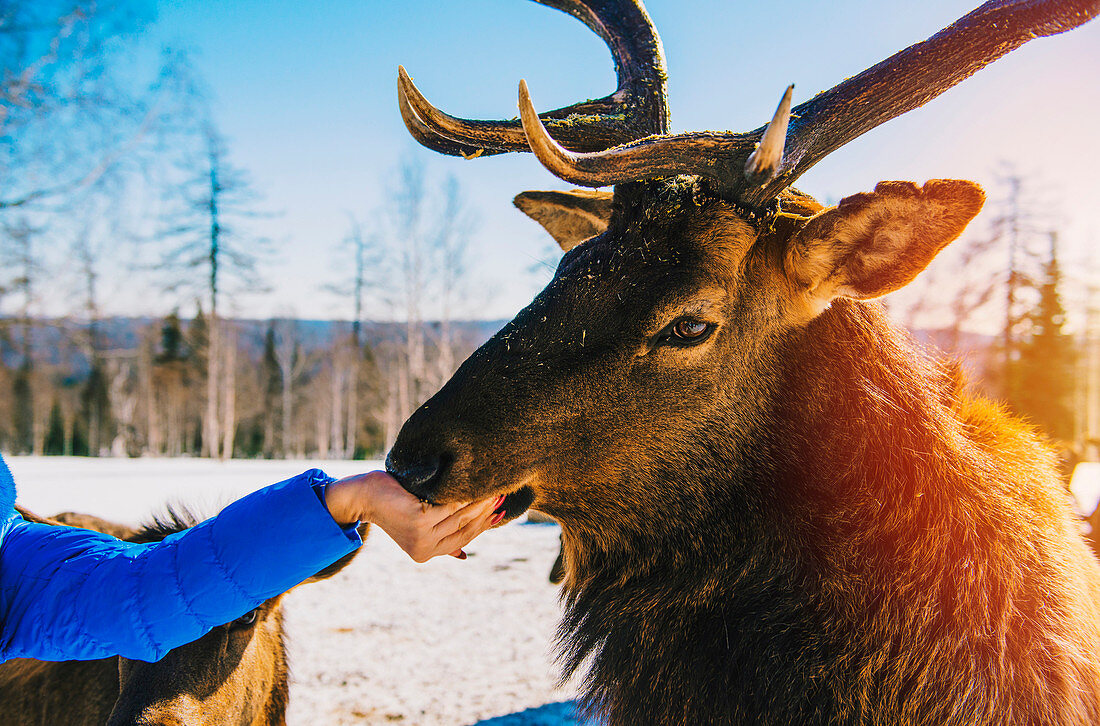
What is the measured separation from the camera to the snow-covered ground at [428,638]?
4137mm

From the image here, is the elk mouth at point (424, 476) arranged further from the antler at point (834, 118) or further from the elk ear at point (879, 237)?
the elk ear at point (879, 237)

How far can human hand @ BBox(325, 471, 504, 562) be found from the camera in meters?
1.65

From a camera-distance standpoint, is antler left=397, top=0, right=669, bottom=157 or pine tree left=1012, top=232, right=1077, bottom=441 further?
pine tree left=1012, top=232, right=1077, bottom=441

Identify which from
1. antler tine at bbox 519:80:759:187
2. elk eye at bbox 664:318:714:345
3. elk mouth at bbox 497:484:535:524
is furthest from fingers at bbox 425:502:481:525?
antler tine at bbox 519:80:759:187

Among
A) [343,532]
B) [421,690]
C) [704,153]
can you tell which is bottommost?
[421,690]

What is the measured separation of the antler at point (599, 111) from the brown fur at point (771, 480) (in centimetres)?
45

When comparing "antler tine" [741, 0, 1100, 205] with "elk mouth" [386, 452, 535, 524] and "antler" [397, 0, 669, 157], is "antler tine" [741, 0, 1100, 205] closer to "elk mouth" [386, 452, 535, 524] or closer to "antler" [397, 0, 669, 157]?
"antler" [397, 0, 669, 157]

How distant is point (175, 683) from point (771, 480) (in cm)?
207

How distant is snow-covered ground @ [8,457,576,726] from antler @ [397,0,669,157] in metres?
1.85

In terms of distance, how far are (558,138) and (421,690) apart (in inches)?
158

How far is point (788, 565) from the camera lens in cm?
185

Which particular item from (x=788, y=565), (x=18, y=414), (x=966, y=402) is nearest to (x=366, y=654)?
(x=788, y=565)

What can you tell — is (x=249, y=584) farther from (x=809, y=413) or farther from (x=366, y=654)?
(x=366, y=654)

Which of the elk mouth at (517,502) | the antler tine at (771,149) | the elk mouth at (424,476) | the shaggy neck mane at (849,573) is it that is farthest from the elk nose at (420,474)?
the antler tine at (771,149)
